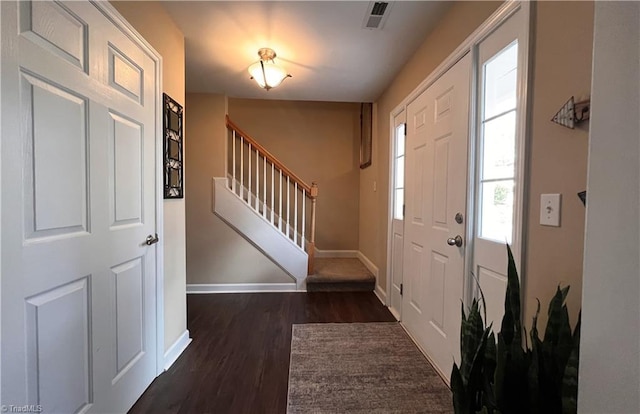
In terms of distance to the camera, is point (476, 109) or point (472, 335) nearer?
point (472, 335)

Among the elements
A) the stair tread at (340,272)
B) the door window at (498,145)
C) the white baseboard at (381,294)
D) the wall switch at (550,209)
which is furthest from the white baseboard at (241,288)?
the wall switch at (550,209)

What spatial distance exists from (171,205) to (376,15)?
187cm

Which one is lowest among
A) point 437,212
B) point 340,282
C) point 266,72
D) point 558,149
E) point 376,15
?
point 340,282

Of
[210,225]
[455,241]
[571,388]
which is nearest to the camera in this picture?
[571,388]

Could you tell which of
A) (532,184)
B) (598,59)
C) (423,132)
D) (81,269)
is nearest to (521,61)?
(532,184)

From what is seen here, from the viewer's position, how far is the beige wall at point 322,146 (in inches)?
169

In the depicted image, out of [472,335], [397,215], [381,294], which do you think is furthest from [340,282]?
[472,335]

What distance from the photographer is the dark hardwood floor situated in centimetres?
148

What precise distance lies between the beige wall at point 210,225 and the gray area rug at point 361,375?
1145 millimetres

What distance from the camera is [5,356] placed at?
31.2 inches

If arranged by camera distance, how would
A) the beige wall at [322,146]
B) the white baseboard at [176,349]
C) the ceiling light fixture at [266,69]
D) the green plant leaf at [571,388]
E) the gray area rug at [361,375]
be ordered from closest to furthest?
the green plant leaf at [571,388] → the gray area rug at [361,375] → the white baseboard at [176,349] → the ceiling light fixture at [266,69] → the beige wall at [322,146]

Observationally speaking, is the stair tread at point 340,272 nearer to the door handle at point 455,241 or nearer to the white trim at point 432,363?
the white trim at point 432,363

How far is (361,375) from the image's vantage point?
5.52 feet

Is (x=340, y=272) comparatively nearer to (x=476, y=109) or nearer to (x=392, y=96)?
(x=392, y=96)
